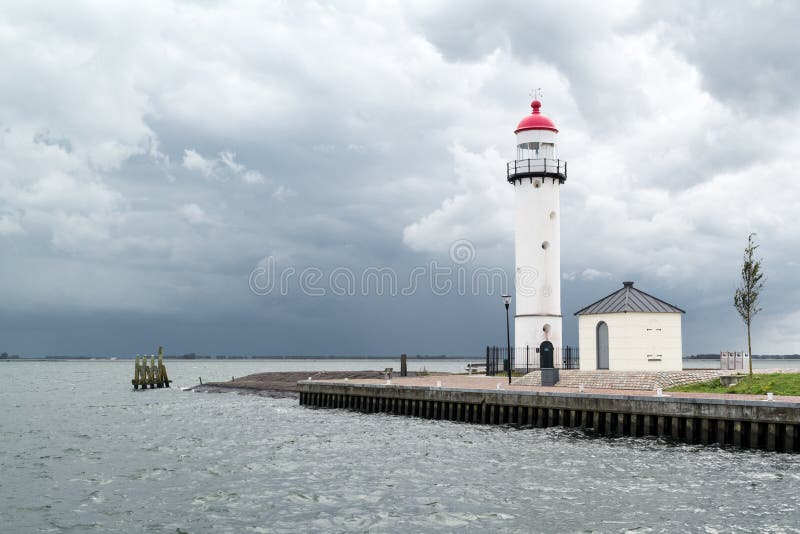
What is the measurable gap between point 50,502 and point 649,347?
28213 millimetres

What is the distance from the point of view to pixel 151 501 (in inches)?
806

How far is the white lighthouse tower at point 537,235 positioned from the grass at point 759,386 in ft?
46.2

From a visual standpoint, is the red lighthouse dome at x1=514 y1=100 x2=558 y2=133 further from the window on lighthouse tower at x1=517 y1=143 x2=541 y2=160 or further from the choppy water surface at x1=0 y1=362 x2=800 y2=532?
the choppy water surface at x1=0 y1=362 x2=800 y2=532

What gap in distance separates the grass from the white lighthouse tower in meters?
14.1

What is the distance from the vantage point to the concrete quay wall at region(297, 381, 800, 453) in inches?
988

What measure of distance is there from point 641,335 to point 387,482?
66.1 feet

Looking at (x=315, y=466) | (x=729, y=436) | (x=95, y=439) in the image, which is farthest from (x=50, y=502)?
(x=729, y=436)

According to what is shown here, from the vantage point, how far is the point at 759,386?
1244 inches

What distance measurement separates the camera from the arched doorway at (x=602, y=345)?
39.1 m

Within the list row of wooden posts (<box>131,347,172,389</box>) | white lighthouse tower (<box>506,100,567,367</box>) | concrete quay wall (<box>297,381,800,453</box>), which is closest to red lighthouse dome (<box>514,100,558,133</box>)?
white lighthouse tower (<box>506,100,567,367</box>)

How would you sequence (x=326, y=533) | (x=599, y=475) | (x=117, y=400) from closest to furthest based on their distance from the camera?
(x=326, y=533)
(x=599, y=475)
(x=117, y=400)

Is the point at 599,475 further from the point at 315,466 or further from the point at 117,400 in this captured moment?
the point at 117,400

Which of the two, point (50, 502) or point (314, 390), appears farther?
point (314, 390)

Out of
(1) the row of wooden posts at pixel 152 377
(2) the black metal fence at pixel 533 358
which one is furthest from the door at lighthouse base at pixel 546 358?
(1) the row of wooden posts at pixel 152 377
